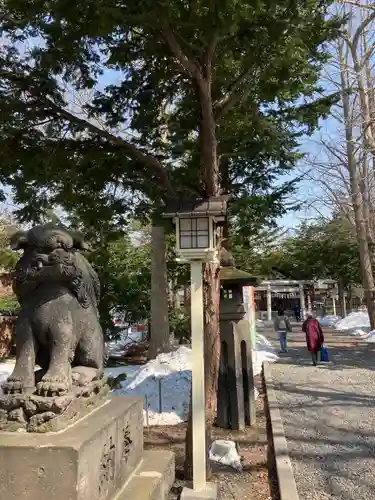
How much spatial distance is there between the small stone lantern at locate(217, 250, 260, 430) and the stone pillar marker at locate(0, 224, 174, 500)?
11.2ft

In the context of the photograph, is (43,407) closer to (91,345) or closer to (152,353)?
(91,345)

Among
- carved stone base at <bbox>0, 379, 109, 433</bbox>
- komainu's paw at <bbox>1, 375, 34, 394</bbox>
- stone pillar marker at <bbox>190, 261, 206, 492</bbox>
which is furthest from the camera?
stone pillar marker at <bbox>190, 261, 206, 492</bbox>

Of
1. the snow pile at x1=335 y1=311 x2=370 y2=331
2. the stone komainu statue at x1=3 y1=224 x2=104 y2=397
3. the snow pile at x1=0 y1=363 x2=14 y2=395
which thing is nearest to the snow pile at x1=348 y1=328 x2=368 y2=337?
the snow pile at x1=335 y1=311 x2=370 y2=331

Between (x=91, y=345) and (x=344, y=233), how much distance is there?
2480 cm

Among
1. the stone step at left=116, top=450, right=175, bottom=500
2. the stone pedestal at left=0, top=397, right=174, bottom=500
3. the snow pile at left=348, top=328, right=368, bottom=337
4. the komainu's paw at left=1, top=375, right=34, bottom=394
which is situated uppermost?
the komainu's paw at left=1, top=375, right=34, bottom=394

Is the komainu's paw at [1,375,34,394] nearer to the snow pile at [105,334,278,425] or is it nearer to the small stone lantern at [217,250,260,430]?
the small stone lantern at [217,250,260,430]

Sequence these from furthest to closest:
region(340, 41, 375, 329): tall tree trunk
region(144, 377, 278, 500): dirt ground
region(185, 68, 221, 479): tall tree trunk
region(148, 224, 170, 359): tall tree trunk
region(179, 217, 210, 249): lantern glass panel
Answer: region(340, 41, 375, 329): tall tree trunk
region(148, 224, 170, 359): tall tree trunk
region(185, 68, 221, 479): tall tree trunk
region(144, 377, 278, 500): dirt ground
region(179, 217, 210, 249): lantern glass panel

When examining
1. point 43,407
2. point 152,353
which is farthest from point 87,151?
point 152,353

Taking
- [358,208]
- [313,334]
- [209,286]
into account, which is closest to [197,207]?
[209,286]

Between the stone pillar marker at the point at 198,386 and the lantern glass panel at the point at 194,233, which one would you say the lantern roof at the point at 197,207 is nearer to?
the lantern glass panel at the point at 194,233

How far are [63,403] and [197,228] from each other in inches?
94.7

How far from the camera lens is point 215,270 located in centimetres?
631

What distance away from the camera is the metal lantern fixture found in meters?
4.70

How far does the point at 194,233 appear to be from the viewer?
4738mm
